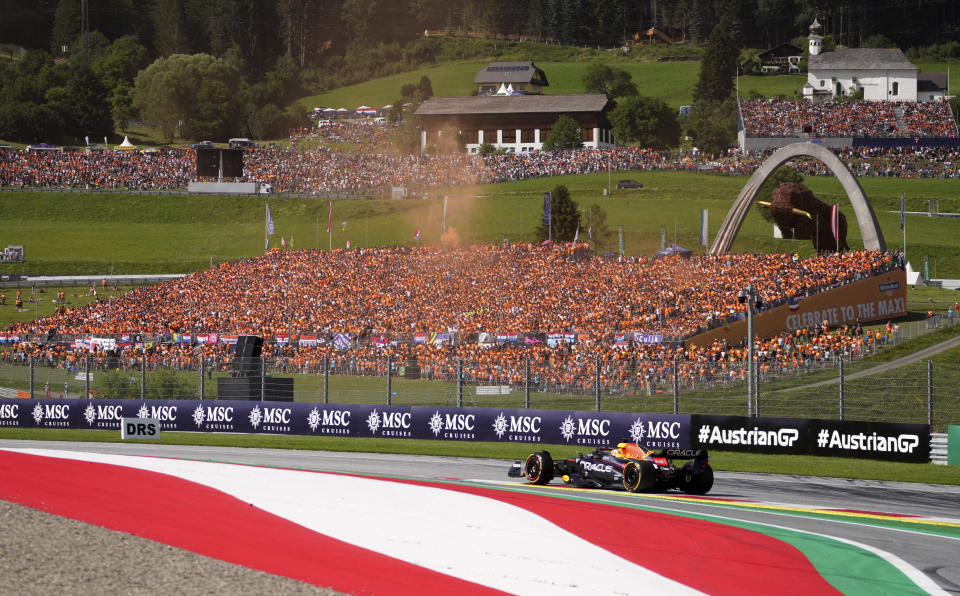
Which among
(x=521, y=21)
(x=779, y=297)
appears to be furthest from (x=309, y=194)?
(x=521, y=21)

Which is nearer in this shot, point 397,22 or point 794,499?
point 794,499

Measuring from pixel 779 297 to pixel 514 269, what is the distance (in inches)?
639

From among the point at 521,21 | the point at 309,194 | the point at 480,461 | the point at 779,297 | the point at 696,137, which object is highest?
the point at 521,21

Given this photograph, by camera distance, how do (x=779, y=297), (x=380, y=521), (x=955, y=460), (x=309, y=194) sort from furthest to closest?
(x=309, y=194)
(x=779, y=297)
(x=955, y=460)
(x=380, y=521)

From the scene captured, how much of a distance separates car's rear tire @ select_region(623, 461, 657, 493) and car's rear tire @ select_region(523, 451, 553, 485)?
166 centimetres

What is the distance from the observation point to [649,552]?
515 inches

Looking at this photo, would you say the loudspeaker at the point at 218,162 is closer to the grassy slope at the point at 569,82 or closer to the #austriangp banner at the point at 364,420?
the grassy slope at the point at 569,82

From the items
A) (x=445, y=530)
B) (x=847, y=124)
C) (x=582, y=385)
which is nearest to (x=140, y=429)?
(x=582, y=385)

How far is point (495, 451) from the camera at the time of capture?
27109 millimetres

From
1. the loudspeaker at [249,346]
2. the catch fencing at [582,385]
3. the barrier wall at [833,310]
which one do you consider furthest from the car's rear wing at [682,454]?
the barrier wall at [833,310]

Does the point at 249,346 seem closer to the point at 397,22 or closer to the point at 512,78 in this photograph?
the point at 512,78

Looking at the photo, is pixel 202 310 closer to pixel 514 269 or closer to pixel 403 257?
pixel 403 257

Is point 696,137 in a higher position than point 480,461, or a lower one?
higher

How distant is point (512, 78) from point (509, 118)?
21.0 meters
